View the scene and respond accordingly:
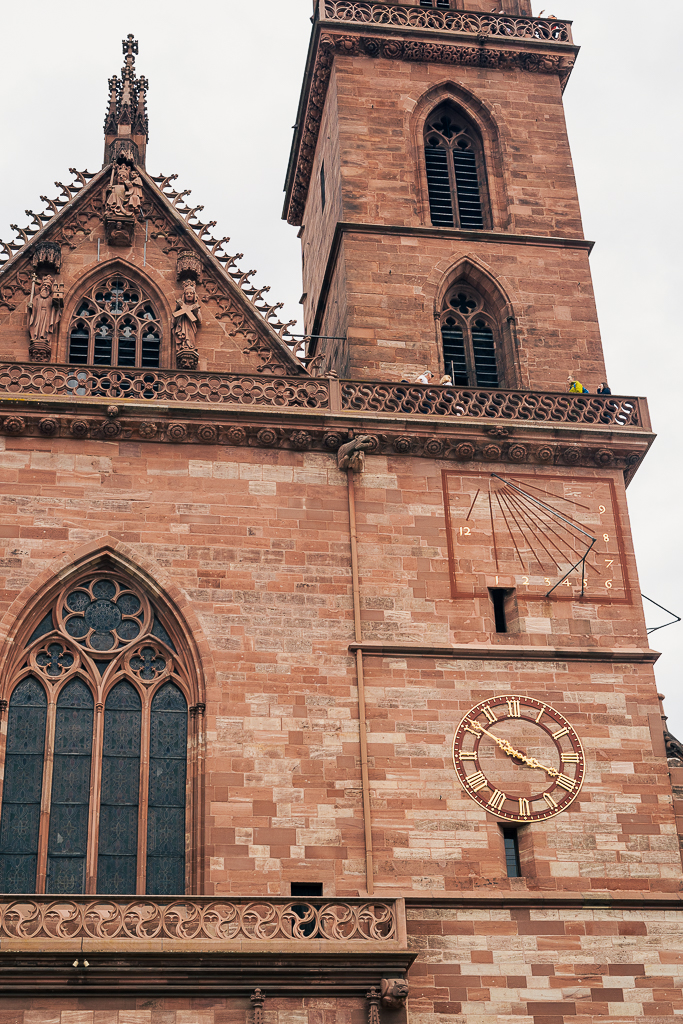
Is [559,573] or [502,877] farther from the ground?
[559,573]

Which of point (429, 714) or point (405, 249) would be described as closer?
point (429, 714)

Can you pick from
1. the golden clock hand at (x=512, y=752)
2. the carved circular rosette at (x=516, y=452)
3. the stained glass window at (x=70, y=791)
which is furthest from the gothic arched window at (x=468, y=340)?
the stained glass window at (x=70, y=791)

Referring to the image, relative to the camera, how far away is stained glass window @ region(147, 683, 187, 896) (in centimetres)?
1945

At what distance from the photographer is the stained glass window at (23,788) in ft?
62.9

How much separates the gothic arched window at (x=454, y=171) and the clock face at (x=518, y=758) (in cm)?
859

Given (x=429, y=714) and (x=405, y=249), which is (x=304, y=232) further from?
(x=429, y=714)

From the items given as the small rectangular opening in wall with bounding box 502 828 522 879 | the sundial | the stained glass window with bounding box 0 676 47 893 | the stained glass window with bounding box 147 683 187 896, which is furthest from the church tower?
the small rectangular opening in wall with bounding box 502 828 522 879

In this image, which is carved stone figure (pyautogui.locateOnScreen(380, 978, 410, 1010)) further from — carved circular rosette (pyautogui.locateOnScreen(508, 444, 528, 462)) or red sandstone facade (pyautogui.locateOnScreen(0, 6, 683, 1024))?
carved circular rosette (pyautogui.locateOnScreen(508, 444, 528, 462))

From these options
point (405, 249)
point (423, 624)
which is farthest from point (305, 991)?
point (405, 249)

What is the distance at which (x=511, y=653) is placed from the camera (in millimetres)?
21125

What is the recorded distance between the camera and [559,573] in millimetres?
21891

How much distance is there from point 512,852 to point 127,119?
12.6 m

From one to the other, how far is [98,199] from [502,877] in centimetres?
1168

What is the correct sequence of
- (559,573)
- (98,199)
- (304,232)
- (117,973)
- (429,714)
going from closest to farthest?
1. (117,973)
2. (429,714)
3. (559,573)
4. (98,199)
5. (304,232)
